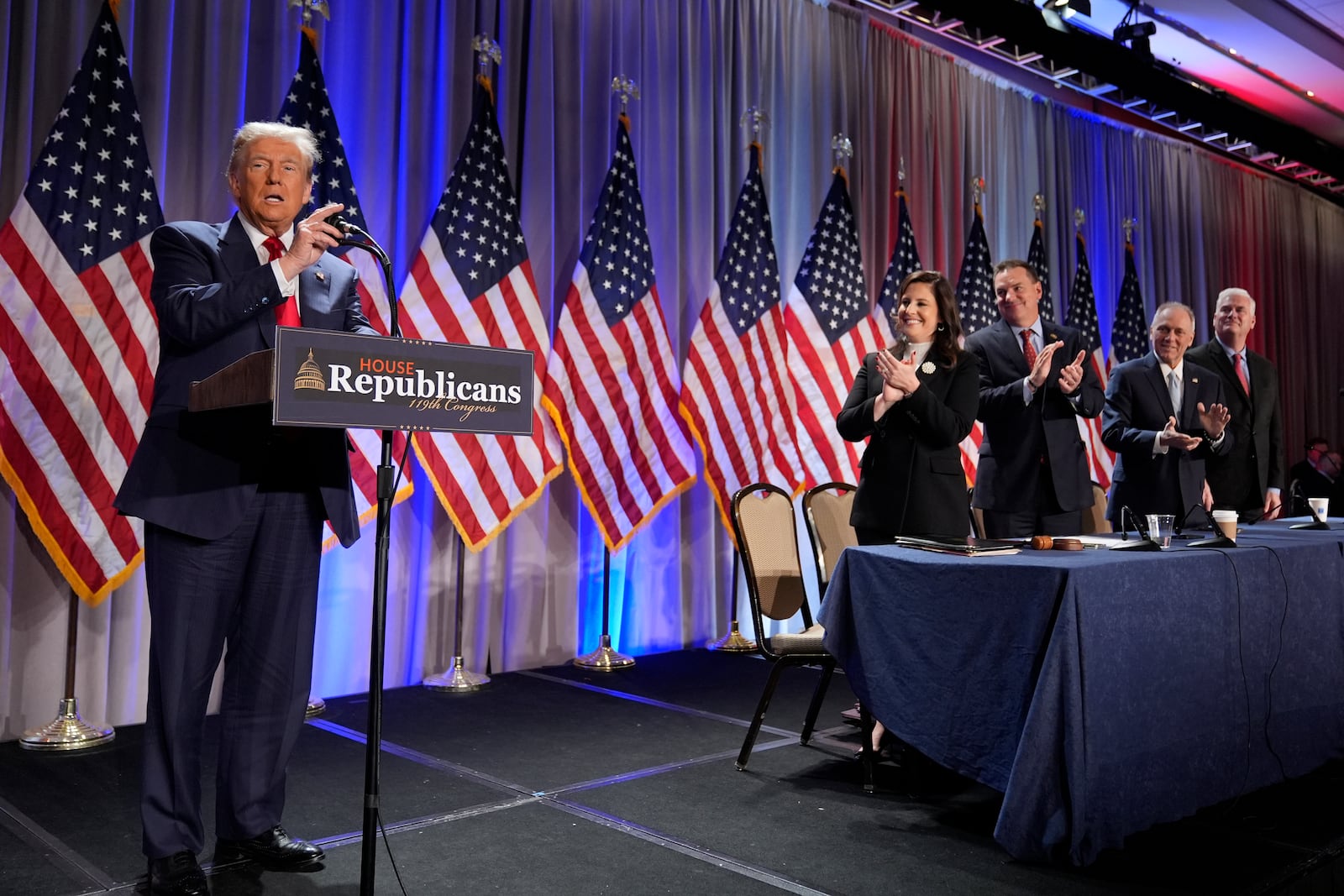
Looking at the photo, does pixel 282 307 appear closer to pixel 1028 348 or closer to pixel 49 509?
pixel 49 509

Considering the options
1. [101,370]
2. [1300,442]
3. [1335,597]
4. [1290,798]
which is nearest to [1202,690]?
[1290,798]

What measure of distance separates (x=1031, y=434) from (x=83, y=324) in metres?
3.46

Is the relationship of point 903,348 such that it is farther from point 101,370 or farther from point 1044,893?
point 101,370

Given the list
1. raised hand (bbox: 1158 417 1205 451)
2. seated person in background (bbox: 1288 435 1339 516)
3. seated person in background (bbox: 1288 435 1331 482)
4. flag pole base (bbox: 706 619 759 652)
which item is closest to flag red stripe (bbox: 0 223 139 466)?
flag pole base (bbox: 706 619 759 652)

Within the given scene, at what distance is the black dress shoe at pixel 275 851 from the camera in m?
2.34

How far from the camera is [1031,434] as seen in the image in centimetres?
400

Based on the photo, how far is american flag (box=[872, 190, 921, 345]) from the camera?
6836mm

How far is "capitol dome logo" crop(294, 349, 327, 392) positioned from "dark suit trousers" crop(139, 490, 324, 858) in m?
0.73

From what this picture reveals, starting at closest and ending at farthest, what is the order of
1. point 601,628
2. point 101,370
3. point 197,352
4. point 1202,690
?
point 197,352, point 1202,690, point 101,370, point 601,628

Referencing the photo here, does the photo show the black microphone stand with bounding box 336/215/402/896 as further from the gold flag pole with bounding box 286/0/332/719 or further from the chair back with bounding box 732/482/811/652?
the gold flag pole with bounding box 286/0/332/719

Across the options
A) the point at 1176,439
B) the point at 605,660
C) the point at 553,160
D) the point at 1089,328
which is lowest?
the point at 605,660

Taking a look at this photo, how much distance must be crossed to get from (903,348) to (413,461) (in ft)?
7.74

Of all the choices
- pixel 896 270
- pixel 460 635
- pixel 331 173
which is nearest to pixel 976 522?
pixel 460 635

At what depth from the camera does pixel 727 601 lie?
243 inches
